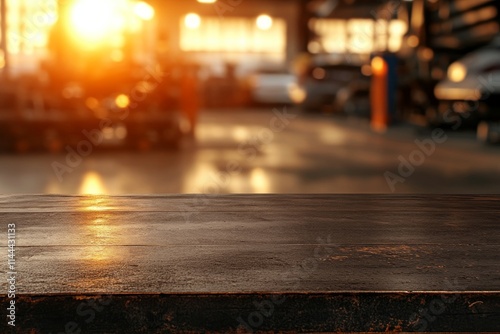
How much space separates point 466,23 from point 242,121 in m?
5.49

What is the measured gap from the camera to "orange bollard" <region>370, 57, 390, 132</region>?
19.0m

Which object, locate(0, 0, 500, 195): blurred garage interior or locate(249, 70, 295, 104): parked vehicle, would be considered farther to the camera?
locate(249, 70, 295, 104): parked vehicle

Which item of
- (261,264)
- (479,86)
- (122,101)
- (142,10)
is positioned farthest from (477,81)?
(261,264)

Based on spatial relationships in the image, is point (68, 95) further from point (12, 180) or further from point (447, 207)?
point (447, 207)

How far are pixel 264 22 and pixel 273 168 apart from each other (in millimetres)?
28912

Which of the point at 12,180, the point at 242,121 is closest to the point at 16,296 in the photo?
the point at 12,180

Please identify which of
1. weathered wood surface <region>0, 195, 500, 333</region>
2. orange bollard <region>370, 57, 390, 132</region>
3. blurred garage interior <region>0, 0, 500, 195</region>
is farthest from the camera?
orange bollard <region>370, 57, 390, 132</region>

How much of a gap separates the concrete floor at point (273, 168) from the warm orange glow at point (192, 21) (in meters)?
23.2

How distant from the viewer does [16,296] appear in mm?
2188

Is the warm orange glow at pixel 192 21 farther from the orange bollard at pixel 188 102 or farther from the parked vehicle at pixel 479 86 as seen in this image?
the parked vehicle at pixel 479 86

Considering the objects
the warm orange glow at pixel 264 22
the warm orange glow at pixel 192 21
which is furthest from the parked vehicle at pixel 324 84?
the warm orange glow at pixel 192 21

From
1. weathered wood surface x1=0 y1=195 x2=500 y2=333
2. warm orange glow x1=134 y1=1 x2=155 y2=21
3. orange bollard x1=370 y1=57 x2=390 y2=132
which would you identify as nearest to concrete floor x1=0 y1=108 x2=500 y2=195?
Answer: orange bollard x1=370 y1=57 x2=390 y2=132

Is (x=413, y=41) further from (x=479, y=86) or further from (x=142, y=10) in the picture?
(x=479, y=86)

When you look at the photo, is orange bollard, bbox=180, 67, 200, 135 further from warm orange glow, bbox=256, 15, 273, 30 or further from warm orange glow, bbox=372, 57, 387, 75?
warm orange glow, bbox=256, 15, 273, 30
